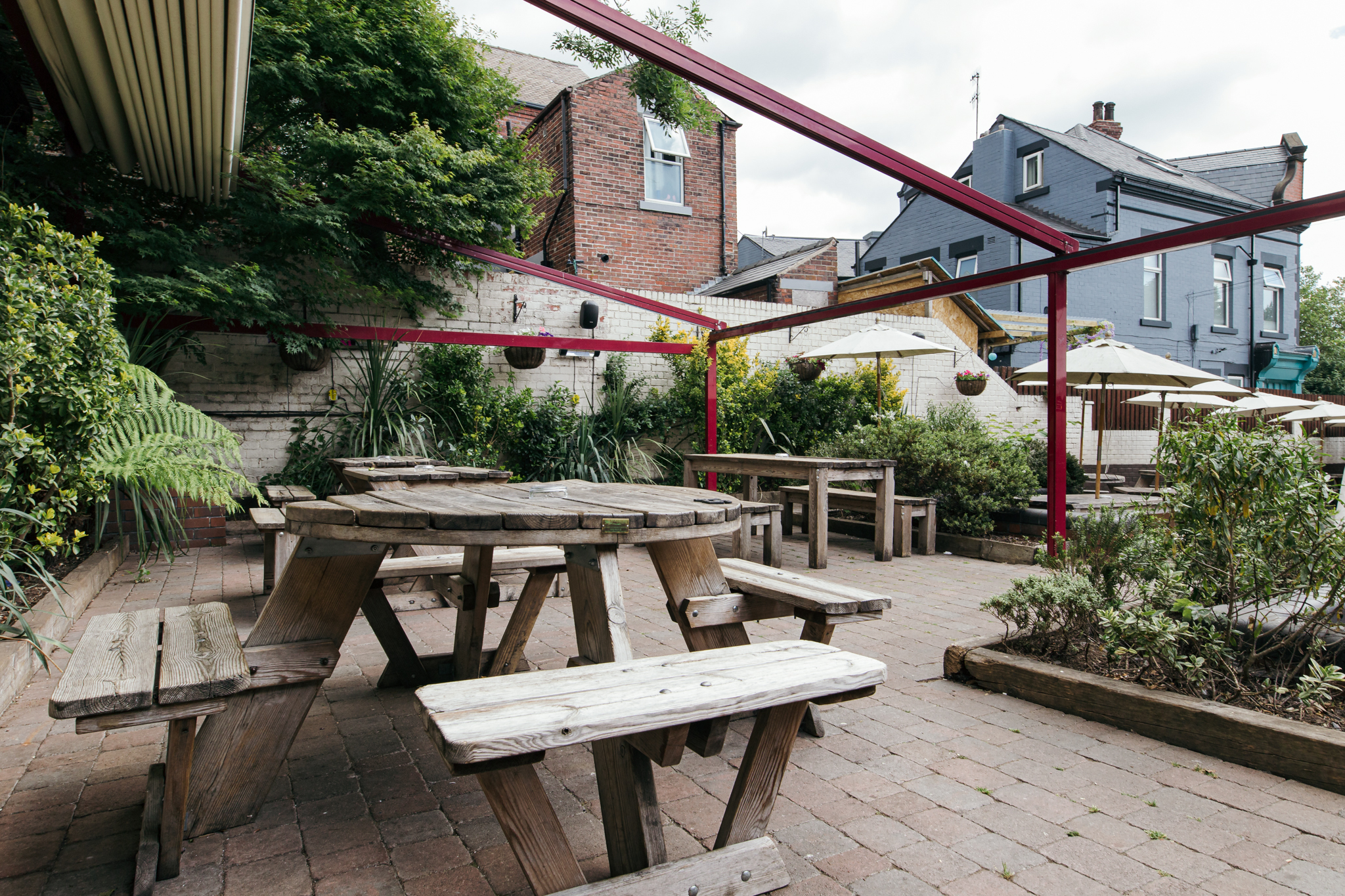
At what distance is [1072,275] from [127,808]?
1754 centimetres

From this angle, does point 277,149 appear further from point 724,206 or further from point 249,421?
point 724,206

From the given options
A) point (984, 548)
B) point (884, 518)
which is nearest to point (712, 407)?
point (884, 518)

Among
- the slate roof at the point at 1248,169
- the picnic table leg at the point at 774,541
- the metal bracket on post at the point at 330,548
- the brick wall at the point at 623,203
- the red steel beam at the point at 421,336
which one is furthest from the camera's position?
the slate roof at the point at 1248,169

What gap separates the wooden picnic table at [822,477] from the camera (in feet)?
17.5

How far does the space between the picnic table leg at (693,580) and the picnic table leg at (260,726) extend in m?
0.95

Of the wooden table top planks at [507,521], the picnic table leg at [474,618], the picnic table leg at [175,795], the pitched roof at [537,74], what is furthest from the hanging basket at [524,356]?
the pitched roof at [537,74]

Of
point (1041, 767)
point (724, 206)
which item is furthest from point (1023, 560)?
point (724, 206)

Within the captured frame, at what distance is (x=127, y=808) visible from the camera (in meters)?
1.95

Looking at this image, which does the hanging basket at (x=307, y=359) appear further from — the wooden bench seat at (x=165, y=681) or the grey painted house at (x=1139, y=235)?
the grey painted house at (x=1139, y=235)

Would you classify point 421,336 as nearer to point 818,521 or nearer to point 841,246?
point 818,521

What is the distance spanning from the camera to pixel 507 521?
178cm

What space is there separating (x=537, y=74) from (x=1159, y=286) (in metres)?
15.0

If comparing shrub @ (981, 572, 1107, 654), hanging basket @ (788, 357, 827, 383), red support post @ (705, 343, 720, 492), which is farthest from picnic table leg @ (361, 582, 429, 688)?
hanging basket @ (788, 357, 827, 383)

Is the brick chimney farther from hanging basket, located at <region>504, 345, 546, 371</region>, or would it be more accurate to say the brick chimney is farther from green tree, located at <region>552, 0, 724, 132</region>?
hanging basket, located at <region>504, 345, 546, 371</region>
